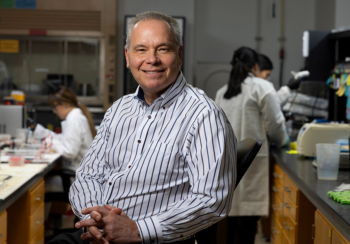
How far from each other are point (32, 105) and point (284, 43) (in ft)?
11.4

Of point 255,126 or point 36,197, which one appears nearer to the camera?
point 36,197

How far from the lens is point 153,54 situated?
1468 millimetres

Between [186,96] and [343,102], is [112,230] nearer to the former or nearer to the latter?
[186,96]

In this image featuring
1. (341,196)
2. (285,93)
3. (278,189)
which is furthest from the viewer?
(285,93)

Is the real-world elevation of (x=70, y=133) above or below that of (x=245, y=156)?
below

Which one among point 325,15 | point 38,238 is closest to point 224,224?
point 38,238

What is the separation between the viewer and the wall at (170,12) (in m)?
5.40

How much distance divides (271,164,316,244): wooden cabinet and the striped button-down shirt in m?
1.11

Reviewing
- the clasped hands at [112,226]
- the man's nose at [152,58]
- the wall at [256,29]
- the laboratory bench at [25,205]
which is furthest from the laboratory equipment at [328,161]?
the wall at [256,29]

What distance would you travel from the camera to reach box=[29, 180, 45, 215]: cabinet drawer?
2.43 meters

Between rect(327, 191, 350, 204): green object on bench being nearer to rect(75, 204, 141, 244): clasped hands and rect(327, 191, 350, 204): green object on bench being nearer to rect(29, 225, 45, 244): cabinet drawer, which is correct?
rect(75, 204, 141, 244): clasped hands

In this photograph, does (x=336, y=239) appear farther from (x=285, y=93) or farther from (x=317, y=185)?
(x=285, y=93)

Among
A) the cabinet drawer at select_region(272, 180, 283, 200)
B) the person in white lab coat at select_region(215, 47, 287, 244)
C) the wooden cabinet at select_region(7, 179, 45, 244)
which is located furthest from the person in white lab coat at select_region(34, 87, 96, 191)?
the cabinet drawer at select_region(272, 180, 283, 200)

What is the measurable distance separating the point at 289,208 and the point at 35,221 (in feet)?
4.92
